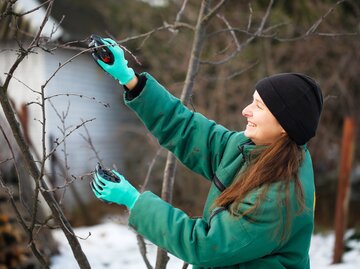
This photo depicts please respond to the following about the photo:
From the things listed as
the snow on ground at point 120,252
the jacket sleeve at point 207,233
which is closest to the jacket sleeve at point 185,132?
the jacket sleeve at point 207,233

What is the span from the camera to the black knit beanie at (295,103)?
5.64ft

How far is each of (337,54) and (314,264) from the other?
327 centimetres

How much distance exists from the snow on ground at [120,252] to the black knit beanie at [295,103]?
3.24 m

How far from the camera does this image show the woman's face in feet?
5.80

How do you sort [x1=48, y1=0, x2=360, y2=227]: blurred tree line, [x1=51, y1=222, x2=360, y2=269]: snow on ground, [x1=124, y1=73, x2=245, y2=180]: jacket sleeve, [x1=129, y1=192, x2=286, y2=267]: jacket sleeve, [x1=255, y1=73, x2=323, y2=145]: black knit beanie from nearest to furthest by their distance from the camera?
1. [x1=129, y1=192, x2=286, y2=267]: jacket sleeve
2. [x1=255, y1=73, x2=323, y2=145]: black knit beanie
3. [x1=124, y1=73, x2=245, y2=180]: jacket sleeve
4. [x1=51, y1=222, x2=360, y2=269]: snow on ground
5. [x1=48, y1=0, x2=360, y2=227]: blurred tree line

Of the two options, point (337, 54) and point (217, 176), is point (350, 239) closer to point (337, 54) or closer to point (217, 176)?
point (337, 54)

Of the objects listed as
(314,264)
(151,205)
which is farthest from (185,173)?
(151,205)

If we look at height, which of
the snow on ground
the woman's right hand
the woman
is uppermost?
the woman's right hand

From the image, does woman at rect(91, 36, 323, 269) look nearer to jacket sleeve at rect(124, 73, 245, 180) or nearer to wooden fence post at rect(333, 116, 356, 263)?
jacket sleeve at rect(124, 73, 245, 180)

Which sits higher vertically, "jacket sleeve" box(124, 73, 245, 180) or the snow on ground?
"jacket sleeve" box(124, 73, 245, 180)

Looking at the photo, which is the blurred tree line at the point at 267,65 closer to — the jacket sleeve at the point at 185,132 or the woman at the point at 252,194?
the jacket sleeve at the point at 185,132

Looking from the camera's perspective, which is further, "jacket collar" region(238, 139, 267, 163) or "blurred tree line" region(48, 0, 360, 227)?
"blurred tree line" region(48, 0, 360, 227)

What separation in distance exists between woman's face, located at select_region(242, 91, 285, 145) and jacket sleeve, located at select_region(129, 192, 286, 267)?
0.94 feet

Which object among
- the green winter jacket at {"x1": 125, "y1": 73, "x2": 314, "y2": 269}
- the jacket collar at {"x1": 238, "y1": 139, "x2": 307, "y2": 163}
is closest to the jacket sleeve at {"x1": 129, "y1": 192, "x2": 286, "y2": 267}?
the green winter jacket at {"x1": 125, "y1": 73, "x2": 314, "y2": 269}
